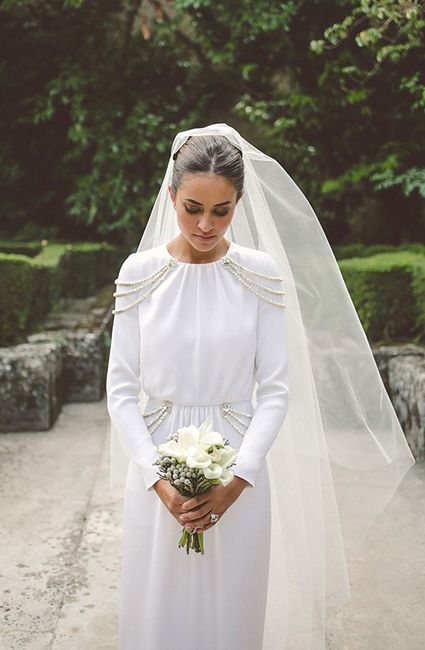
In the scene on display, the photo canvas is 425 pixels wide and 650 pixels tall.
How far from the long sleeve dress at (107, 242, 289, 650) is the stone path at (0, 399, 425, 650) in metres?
0.81

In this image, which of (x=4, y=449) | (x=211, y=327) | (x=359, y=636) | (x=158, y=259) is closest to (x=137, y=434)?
(x=211, y=327)

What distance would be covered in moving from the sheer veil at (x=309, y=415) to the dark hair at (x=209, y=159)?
0.26m

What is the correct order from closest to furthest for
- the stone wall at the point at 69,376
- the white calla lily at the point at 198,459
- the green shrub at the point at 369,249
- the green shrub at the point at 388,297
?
1. the white calla lily at the point at 198,459
2. the stone wall at the point at 69,376
3. the green shrub at the point at 388,297
4. the green shrub at the point at 369,249

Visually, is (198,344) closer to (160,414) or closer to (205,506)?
(160,414)

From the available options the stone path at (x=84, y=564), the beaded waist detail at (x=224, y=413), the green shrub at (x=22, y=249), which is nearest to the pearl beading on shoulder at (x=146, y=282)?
the beaded waist detail at (x=224, y=413)

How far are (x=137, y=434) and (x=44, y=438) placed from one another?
11.8 feet

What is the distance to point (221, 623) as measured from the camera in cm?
236

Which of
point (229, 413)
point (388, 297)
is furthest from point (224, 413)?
→ point (388, 297)

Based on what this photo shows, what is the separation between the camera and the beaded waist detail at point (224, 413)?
2350 millimetres

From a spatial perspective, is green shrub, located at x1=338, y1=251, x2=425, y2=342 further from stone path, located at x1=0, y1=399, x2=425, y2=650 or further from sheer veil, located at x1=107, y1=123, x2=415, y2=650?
sheer veil, located at x1=107, y1=123, x2=415, y2=650

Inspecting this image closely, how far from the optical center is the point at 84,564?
3725mm

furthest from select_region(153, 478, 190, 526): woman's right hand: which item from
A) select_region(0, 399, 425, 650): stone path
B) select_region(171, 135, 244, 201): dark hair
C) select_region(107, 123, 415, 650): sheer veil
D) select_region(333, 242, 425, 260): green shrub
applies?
select_region(333, 242, 425, 260): green shrub

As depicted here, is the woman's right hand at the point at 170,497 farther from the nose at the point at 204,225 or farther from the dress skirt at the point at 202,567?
the nose at the point at 204,225

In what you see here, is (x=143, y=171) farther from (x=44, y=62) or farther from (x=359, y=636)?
(x=359, y=636)
